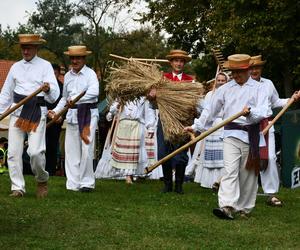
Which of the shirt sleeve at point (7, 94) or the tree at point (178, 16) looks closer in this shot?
the shirt sleeve at point (7, 94)

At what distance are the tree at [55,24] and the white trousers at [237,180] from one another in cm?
3695

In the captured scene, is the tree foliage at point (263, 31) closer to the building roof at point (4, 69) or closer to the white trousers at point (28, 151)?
the white trousers at point (28, 151)

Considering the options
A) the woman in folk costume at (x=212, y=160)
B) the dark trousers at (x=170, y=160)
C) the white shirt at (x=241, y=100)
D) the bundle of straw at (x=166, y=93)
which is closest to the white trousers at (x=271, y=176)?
the bundle of straw at (x=166, y=93)

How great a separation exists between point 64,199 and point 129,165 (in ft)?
13.3

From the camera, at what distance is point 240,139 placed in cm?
891

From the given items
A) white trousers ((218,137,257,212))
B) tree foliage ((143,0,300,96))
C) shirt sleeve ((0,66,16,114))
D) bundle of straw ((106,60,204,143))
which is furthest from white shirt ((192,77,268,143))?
tree foliage ((143,0,300,96))

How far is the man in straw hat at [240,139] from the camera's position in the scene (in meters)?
8.84

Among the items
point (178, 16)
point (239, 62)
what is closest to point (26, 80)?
point (239, 62)

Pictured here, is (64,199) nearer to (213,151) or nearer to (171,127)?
(171,127)

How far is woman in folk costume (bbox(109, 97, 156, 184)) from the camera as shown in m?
13.9

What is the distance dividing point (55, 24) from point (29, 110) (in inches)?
1552

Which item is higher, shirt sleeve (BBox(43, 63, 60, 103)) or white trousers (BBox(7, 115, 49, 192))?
shirt sleeve (BBox(43, 63, 60, 103))

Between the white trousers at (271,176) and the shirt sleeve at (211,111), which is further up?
the shirt sleeve at (211,111)

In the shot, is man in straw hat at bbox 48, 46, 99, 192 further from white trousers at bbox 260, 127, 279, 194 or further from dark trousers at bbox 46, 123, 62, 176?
dark trousers at bbox 46, 123, 62, 176
